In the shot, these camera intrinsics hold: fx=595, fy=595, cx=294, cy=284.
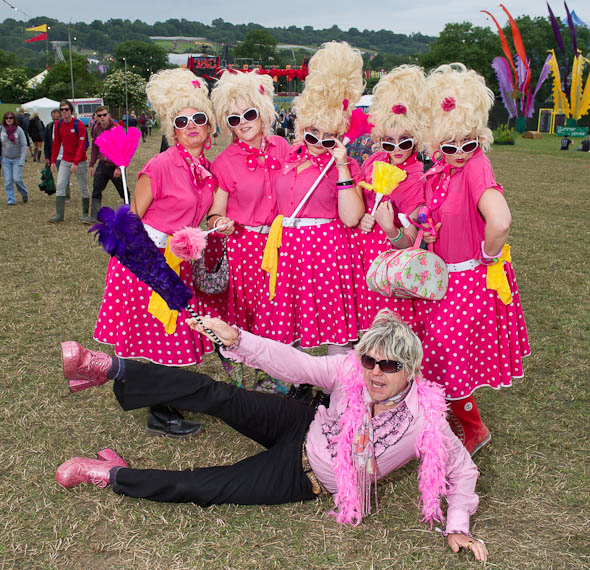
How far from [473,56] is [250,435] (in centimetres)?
6342

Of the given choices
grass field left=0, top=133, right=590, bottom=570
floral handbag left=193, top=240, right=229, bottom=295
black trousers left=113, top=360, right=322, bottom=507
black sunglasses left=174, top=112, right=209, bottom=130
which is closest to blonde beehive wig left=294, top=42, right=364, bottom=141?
black sunglasses left=174, top=112, right=209, bottom=130

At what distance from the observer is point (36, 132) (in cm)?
1748

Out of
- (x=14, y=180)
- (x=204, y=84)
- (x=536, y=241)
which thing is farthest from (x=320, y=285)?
(x=14, y=180)

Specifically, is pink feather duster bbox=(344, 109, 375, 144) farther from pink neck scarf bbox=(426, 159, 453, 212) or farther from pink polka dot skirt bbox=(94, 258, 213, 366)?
pink polka dot skirt bbox=(94, 258, 213, 366)

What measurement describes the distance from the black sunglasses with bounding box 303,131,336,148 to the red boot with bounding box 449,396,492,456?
5.15 feet

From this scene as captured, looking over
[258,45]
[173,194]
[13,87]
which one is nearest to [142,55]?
[258,45]

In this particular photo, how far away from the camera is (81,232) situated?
907 cm

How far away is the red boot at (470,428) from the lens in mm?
3299

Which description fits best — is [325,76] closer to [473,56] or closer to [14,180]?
[14,180]

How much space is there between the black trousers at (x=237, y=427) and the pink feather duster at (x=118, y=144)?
3.83 ft

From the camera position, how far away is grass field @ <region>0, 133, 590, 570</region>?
265cm

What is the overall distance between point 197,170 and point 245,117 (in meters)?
0.40

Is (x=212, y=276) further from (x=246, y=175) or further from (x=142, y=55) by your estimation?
(x=142, y=55)

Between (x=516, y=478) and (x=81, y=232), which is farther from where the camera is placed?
(x=81, y=232)
